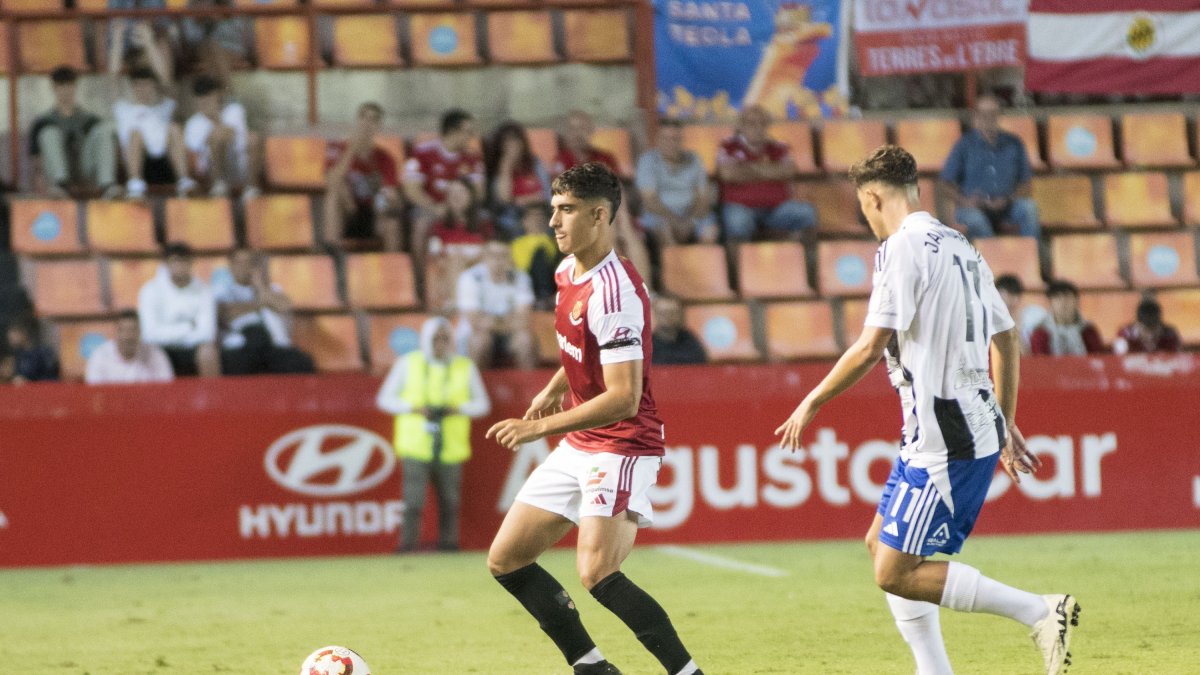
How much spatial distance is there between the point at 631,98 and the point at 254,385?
18.9ft

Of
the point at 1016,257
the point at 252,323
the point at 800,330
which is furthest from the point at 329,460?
the point at 1016,257

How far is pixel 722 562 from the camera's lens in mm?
11672

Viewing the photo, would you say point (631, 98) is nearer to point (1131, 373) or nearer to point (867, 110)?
point (867, 110)

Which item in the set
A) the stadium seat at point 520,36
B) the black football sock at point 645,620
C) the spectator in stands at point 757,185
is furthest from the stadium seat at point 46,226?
the black football sock at point 645,620

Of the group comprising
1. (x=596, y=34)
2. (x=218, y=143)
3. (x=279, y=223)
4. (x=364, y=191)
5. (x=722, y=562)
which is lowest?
(x=722, y=562)

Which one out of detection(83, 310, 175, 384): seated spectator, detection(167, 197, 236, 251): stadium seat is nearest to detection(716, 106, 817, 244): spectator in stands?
detection(167, 197, 236, 251): stadium seat

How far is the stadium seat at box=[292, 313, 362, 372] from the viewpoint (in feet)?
46.4

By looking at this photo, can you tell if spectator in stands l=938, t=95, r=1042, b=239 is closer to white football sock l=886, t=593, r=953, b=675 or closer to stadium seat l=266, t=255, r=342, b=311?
stadium seat l=266, t=255, r=342, b=311

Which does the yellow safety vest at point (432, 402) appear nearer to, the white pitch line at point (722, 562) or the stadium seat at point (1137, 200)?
the white pitch line at point (722, 562)

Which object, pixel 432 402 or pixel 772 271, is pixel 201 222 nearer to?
pixel 432 402

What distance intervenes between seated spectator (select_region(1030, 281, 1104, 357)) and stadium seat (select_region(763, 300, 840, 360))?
172 cm

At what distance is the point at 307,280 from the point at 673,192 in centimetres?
327

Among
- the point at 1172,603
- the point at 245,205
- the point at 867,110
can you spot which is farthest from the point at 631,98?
the point at 1172,603

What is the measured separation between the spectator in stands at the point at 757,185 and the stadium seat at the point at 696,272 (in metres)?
0.39
